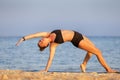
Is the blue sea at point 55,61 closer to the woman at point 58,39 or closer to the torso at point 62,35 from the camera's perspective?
the woman at point 58,39

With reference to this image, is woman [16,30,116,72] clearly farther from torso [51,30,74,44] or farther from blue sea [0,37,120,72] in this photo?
blue sea [0,37,120,72]

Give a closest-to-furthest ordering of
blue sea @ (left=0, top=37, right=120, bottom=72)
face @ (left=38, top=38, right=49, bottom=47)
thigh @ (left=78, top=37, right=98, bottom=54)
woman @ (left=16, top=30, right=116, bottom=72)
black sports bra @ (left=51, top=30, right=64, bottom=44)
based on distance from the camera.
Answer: face @ (left=38, top=38, right=49, bottom=47) < woman @ (left=16, top=30, right=116, bottom=72) < black sports bra @ (left=51, top=30, right=64, bottom=44) < thigh @ (left=78, top=37, right=98, bottom=54) < blue sea @ (left=0, top=37, right=120, bottom=72)

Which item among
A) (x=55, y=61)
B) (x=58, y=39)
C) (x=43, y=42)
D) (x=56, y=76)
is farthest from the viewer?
(x=55, y=61)

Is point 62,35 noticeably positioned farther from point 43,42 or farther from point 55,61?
point 55,61

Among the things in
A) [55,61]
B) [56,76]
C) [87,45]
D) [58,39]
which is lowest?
[55,61]

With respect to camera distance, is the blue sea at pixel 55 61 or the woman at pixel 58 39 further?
the blue sea at pixel 55 61

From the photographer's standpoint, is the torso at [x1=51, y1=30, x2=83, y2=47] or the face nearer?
the face

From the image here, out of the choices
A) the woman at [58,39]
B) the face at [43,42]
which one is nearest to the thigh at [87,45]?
the woman at [58,39]

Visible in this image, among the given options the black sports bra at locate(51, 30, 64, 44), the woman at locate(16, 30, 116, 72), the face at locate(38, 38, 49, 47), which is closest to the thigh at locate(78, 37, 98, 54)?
the woman at locate(16, 30, 116, 72)

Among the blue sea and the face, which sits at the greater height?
the face

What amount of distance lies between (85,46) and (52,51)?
2.92 feet

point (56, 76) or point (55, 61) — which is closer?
point (56, 76)

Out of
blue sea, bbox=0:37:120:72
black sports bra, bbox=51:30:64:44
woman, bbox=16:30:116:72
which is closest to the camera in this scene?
woman, bbox=16:30:116:72

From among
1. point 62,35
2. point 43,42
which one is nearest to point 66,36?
point 62,35
